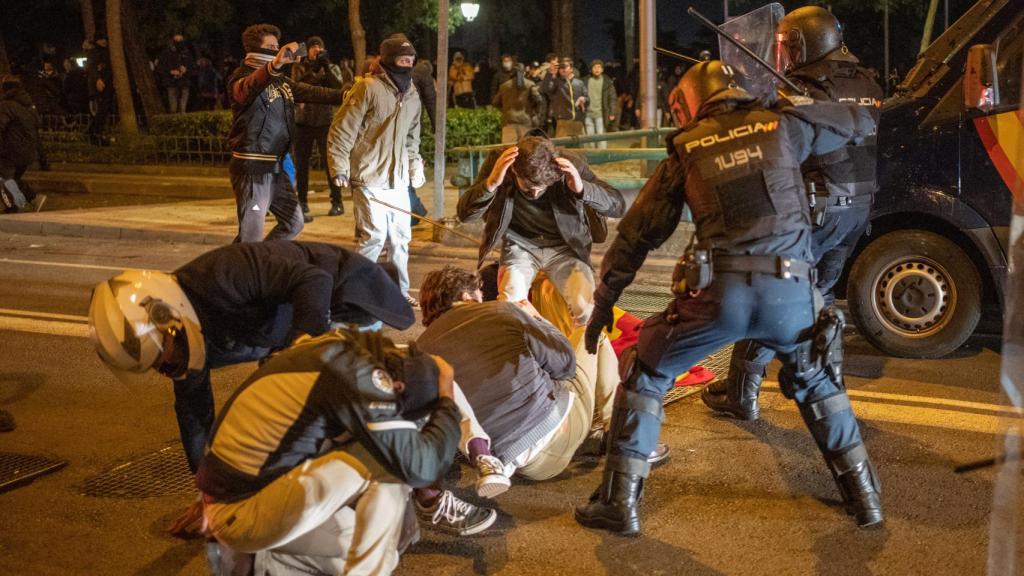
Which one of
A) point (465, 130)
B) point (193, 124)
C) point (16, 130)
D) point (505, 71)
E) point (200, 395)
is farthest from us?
point (193, 124)

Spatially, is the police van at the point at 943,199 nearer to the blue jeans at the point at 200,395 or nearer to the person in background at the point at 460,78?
the blue jeans at the point at 200,395

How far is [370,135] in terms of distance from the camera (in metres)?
8.55

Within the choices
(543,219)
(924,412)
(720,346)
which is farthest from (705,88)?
(924,412)

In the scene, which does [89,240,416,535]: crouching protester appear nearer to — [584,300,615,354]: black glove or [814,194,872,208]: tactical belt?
[584,300,615,354]: black glove

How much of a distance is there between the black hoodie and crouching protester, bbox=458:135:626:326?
1066 cm

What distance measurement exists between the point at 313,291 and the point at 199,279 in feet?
1.46

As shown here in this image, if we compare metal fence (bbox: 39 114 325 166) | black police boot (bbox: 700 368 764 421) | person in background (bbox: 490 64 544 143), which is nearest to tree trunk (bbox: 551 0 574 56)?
metal fence (bbox: 39 114 325 166)

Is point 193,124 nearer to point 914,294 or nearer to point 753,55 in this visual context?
point 914,294

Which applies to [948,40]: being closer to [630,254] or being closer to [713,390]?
[713,390]

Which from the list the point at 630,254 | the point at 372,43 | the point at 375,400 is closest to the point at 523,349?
the point at 630,254

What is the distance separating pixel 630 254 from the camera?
14.7 feet

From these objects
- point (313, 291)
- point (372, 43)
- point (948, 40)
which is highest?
point (372, 43)

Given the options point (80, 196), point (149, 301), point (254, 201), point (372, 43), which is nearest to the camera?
point (149, 301)

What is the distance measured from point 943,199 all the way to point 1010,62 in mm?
859
